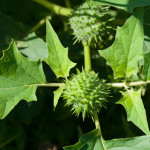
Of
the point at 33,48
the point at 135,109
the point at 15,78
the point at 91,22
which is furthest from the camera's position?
the point at 33,48

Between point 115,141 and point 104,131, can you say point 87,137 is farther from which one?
point 104,131

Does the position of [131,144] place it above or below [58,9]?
below

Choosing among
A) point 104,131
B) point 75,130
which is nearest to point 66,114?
point 75,130

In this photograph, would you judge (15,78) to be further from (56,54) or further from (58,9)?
(58,9)

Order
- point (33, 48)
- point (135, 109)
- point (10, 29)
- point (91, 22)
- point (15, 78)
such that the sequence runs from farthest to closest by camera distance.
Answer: point (10, 29), point (33, 48), point (91, 22), point (15, 78), point (135, 109)

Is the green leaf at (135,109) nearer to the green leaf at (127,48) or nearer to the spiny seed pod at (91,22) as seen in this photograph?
the green leaf at (127,48)

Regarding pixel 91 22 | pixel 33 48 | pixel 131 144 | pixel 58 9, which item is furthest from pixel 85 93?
pixel 58 9
